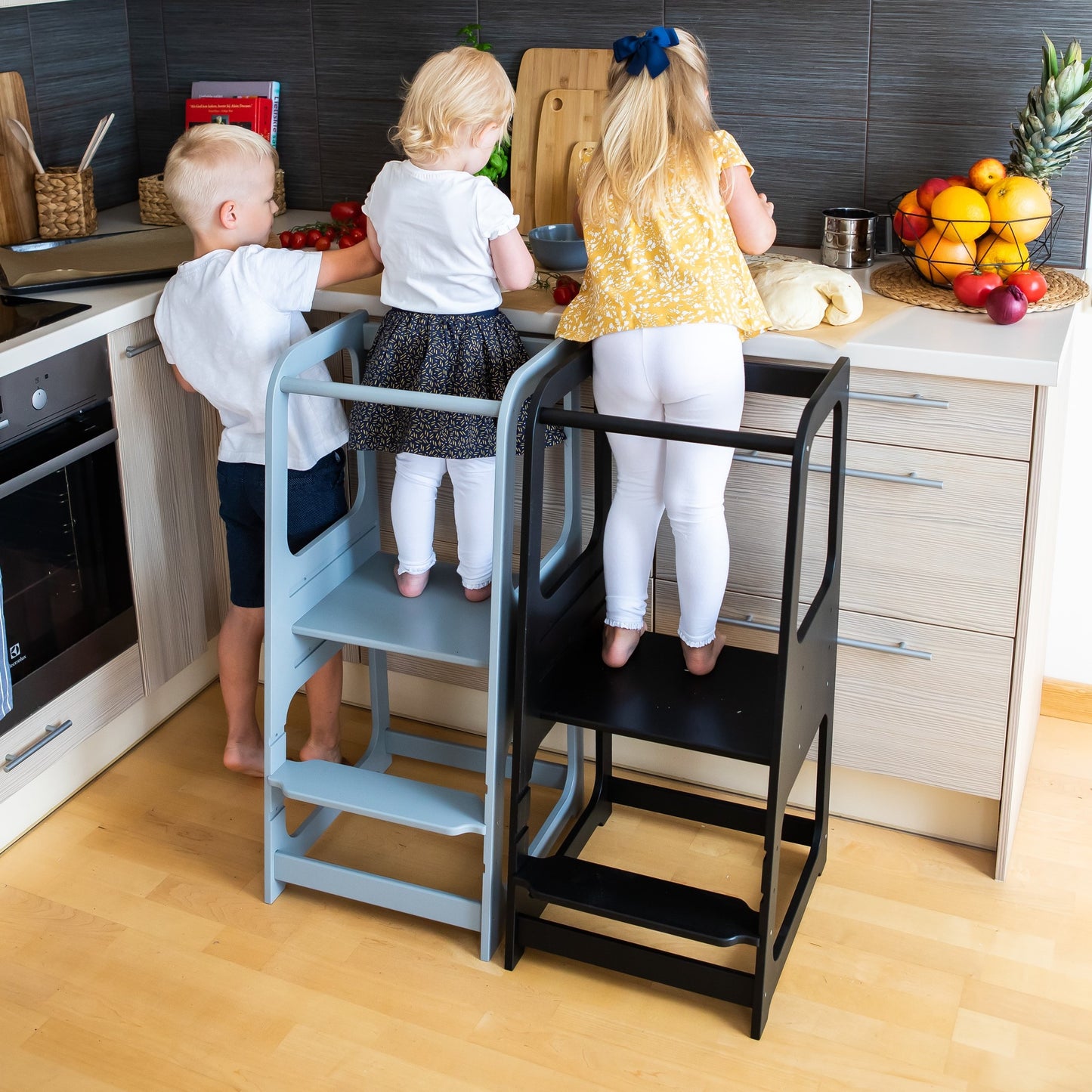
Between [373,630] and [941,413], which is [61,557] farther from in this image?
[941,413]

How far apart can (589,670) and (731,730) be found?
260mm

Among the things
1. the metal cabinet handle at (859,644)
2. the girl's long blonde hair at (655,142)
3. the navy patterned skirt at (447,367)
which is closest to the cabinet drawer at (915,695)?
the metal cabinet handle at (859,644)

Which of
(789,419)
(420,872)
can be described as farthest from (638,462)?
(420,872)

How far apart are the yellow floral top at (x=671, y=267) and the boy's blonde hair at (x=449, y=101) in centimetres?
22

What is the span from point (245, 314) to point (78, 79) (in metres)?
1.07

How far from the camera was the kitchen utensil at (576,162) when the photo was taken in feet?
7.89

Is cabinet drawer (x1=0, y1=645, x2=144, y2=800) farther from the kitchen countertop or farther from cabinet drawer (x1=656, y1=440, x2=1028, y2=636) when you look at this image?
cabinet drawer (x1=656, y1=440, x2=1028, y2=636)

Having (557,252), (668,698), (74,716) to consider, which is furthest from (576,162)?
(74,716)

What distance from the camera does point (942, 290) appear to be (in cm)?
210

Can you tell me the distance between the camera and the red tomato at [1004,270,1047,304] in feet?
6.43

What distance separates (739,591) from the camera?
212cm

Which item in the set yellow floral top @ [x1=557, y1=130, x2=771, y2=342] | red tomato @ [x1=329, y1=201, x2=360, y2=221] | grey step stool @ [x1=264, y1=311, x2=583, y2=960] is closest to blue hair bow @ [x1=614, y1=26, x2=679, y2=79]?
yellow floral top @ [x1=557, y1=130, x2=771, y2=342]

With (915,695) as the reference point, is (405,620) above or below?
above

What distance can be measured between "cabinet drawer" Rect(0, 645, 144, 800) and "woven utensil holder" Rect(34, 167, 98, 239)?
871 mm
